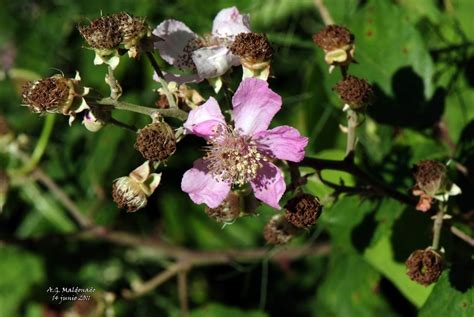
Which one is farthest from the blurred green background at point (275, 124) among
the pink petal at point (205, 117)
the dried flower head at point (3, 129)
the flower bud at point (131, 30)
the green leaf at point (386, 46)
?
the flower bud at point (131, 30)

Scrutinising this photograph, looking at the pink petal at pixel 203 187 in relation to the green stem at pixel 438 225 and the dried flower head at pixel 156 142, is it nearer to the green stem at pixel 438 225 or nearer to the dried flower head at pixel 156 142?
the dried flower head at pixel 156 142

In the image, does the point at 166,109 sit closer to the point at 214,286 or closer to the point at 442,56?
the point at 442,56

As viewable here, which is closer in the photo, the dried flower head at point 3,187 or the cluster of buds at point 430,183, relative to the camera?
the cluster of buds at point 430,183

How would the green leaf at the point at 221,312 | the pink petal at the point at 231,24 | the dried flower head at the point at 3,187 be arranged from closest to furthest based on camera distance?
the pink petal at the point at 231,24 → the dried flower head at the point at 3,187 → the green leaf at the point at 221,312

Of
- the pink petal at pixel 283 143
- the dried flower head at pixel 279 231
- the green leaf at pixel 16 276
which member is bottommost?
the green leaf at pixel 16 276

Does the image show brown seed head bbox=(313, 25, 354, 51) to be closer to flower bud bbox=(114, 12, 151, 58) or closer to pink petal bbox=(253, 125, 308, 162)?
pink petal bbox=(253, 125, 308, 162)

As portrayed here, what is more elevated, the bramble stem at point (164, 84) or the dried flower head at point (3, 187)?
the bramble stem at point (164, 84)

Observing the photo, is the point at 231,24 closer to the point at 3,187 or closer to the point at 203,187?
the point at 203,187

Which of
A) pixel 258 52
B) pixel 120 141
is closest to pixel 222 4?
pixel 120 141
